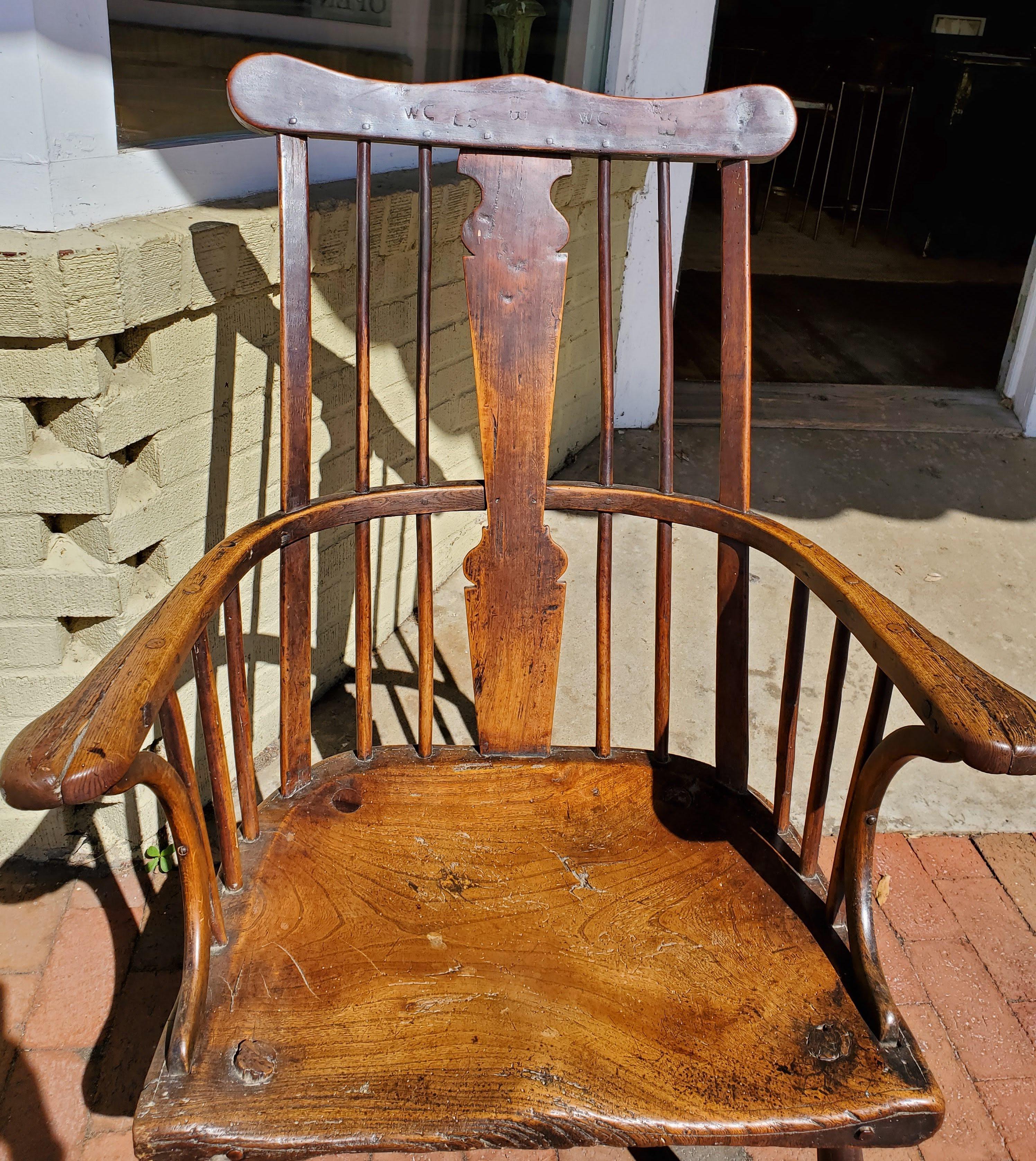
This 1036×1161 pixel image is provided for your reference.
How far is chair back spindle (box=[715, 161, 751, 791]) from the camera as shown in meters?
1.24

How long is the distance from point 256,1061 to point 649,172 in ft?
9.25

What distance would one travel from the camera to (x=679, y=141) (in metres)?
1.21

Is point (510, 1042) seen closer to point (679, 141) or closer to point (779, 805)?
point (779, 805)

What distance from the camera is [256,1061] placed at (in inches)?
35.9

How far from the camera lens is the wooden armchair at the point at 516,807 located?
0.89m

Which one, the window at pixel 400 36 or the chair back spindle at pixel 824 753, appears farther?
the window at pixel 400 36

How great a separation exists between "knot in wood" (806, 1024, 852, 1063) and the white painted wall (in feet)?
6.30

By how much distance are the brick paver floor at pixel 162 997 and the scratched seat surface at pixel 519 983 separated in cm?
50

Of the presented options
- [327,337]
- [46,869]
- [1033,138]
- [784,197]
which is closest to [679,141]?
[327,337]

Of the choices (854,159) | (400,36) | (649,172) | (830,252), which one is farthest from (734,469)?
(854,159)

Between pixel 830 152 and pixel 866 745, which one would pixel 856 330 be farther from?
pixel 866 745

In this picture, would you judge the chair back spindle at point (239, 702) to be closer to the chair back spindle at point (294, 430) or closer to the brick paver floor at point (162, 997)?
the chair back spindle at point (294, 430)

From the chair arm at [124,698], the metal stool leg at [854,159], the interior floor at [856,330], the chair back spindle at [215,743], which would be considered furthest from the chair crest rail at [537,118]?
the metal stool leg at [854,159]

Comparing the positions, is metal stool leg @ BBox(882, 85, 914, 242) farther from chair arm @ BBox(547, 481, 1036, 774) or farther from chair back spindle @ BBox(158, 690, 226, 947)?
chair back spindle @ BBox(158, 690, 226, 947)
